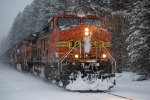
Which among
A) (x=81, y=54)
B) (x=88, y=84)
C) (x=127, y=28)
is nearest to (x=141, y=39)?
(x=81, y=54)

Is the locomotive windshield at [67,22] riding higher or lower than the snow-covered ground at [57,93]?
higher

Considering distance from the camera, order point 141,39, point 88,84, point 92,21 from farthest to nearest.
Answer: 1. point 141,39
2. point 92,21
3. point 88,84

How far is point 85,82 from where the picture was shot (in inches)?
506

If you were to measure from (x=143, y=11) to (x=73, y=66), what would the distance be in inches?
201

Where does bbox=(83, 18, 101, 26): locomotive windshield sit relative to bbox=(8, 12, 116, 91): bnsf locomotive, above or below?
above

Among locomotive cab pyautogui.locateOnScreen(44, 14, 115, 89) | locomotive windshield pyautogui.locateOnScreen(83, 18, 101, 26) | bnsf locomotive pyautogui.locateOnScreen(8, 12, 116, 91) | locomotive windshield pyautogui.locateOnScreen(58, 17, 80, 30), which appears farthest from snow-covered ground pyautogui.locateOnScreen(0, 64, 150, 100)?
locomotive windshield pyautogui.locateOnScreen(83, 18, 101, 26)

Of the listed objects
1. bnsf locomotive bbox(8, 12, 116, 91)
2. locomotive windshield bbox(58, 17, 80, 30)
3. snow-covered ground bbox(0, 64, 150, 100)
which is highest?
locomotive windshield bbox(58, 17, 80, 30)

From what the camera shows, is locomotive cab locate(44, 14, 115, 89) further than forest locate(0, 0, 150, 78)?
No

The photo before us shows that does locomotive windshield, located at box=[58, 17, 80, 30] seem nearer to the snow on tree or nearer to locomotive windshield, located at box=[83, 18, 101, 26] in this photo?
locomotive windshield, located at box=[83, 18, 101, 26]

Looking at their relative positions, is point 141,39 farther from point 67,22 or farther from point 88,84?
point 88,84

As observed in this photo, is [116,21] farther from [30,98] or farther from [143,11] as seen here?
[30,98]

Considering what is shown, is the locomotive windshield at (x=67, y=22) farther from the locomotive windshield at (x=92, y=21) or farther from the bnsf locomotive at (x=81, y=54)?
the locomotive windshield at (x=92, y=21)

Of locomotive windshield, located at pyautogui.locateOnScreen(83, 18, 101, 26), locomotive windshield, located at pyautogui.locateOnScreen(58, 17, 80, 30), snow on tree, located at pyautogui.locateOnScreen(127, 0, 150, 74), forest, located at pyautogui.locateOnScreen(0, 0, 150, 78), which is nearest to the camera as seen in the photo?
locomotive windshield, located at pyautogui.locateOnScreen(58, 17, 80, 30)

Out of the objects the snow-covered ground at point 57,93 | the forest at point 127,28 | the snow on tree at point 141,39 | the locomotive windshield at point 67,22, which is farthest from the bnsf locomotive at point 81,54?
the snow on tree at point 141,39
